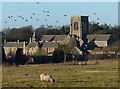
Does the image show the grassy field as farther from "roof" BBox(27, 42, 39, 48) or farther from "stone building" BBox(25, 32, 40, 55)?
"roof" BBox(27, 42, 39, 48)

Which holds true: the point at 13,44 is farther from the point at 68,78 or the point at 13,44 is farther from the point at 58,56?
the point at 68,78

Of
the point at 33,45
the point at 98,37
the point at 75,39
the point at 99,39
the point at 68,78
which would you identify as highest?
the point at 98,37

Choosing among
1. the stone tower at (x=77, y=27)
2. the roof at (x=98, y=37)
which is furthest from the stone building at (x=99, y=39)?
the stone tower at (x=77, y=27)

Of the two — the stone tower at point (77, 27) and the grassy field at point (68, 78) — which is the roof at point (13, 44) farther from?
the grassy field at point (68, 78)

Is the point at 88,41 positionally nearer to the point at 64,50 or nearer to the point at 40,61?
the point at 64,50

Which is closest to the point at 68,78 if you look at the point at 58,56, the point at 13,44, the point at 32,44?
the point at 58,56

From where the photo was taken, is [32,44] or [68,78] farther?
[32,44]

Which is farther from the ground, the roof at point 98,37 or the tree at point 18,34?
the tree at point 18,34

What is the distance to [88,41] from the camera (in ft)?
476

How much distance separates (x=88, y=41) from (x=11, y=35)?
2426 cm

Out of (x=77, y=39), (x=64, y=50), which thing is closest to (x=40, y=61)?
(x=64, y=50)

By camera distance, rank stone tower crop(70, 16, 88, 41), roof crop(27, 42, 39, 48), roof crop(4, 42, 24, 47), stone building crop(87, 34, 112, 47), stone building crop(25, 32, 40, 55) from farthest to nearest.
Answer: stone tower crop(70, 16, 88, 41) → stone building crop(87, 34, 112, 47) → roof crop(4, 42, 24, 47) → roof crop(27, 42, 39, 48) → stone building crop(25, 32, 40, 55)

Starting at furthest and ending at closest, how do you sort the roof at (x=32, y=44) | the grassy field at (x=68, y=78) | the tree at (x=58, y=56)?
1. the roof at (x=32, y=44)
2. the tree at (x=58, y=56)
3. the grassy field at (x=68, y=78)

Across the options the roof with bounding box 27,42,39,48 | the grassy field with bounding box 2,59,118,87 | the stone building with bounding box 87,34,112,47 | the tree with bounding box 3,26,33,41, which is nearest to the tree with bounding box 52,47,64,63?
the grassy field with bounding box 2,59,118,87
